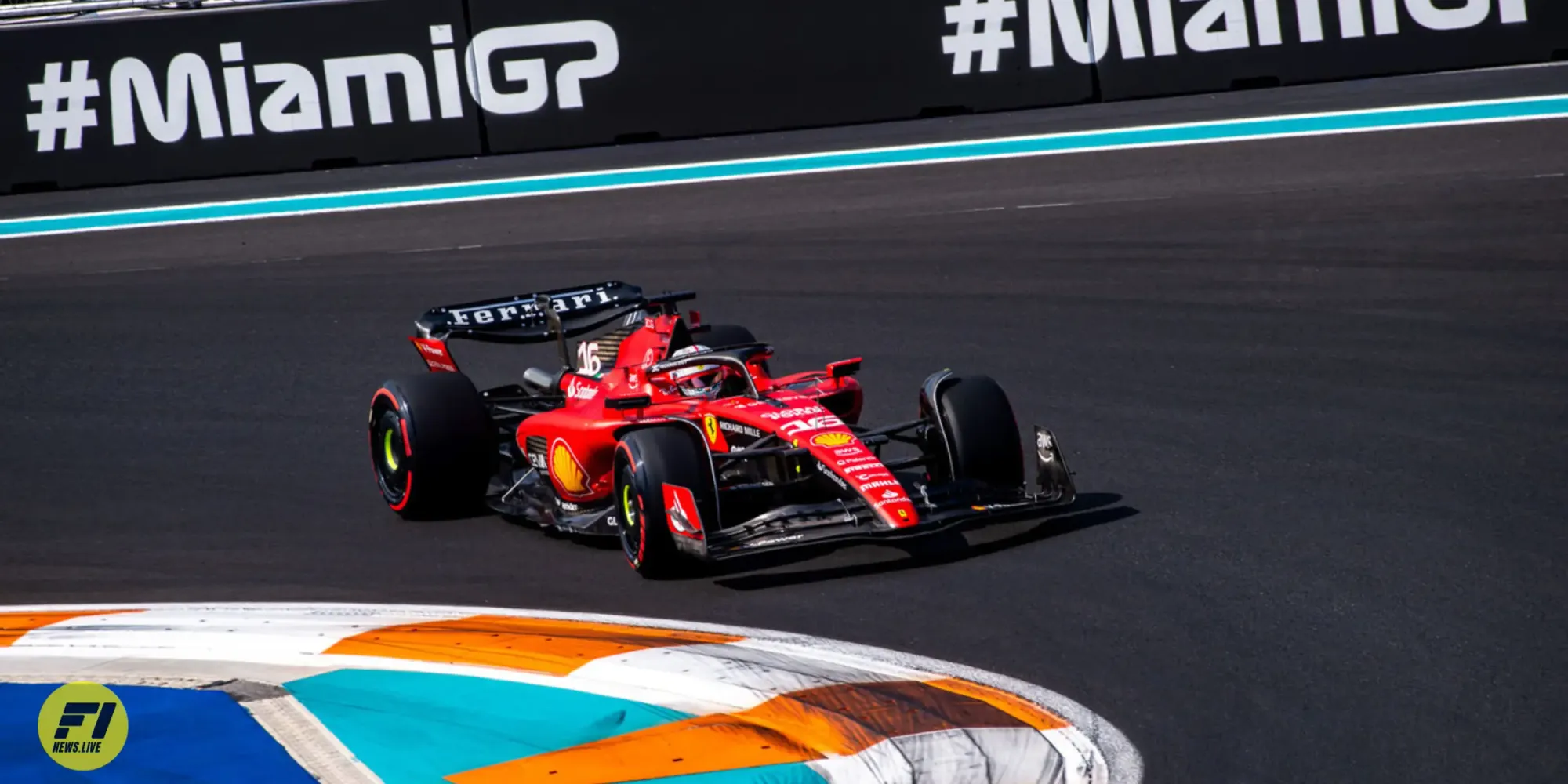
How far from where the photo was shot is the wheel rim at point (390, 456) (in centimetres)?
830

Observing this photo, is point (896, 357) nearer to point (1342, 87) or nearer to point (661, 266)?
point (661, 266)

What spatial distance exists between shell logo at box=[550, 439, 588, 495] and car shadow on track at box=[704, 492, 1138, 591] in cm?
99

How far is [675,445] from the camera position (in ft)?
22.7

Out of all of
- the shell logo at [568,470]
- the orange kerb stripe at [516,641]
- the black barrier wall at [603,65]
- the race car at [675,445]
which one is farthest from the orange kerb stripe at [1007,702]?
the black barrier wall at [603,65]

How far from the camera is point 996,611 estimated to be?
251 inches

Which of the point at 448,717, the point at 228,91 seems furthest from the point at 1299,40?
the point at 448,717

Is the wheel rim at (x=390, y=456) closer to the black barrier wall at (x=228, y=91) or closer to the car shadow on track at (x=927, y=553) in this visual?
the car shadow on track at (x=927, y=553)

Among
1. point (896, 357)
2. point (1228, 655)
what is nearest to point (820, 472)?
point (1228, 655)

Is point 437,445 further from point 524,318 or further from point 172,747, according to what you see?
point 172,747

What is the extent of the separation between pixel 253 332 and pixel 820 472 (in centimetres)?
610

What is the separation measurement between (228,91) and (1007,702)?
1241cm

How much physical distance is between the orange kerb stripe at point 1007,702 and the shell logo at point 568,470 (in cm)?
262

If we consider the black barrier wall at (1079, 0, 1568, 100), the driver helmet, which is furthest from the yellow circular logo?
the black barrier wall at (1079, 0, 1568, 100)

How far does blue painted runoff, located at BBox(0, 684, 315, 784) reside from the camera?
4801 mm
